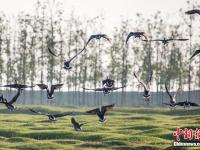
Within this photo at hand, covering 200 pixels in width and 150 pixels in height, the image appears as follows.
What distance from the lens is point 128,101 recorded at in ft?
511

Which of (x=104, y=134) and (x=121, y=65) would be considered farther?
(x=121, y=65)

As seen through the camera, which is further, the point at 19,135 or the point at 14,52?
the point at 14,52

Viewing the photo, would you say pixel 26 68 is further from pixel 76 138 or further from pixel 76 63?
pixel 76 138

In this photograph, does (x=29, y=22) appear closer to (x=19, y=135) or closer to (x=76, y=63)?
(x=76, y=63)

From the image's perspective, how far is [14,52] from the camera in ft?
401

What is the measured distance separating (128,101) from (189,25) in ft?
148

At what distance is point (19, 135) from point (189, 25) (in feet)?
236

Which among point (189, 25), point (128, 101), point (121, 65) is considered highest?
point (189, 25)

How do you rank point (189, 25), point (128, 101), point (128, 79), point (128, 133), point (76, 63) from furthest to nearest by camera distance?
point (128, 101), point (128, 79), point (76, 63), point (189, 25), point (128, 133)

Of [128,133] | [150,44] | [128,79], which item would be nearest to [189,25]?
[150,44]

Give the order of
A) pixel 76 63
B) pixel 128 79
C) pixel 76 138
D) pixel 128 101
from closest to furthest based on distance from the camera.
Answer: pixel 76 138, pixel 76 63, pixel 128 79, pixel 128 101

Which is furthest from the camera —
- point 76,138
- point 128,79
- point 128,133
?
point 128,79

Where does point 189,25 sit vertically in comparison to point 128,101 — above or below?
above

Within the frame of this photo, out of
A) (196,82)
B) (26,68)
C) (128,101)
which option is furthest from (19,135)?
(128,101)
